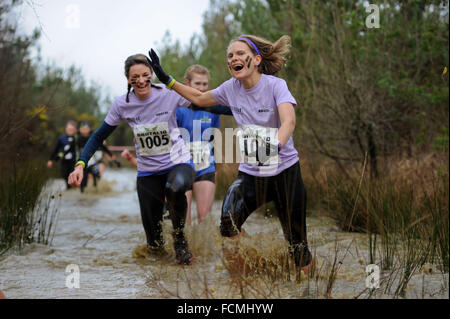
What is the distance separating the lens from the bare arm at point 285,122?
12.5 ft

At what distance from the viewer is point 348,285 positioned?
422 centimetres

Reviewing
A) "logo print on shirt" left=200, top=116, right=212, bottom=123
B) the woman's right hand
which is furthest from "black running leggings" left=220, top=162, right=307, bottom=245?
"logo print on shirt" left=200, top=116, right=212, bottom=123

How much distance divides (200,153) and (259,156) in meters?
2.51

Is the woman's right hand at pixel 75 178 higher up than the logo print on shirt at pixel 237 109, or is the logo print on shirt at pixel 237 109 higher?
the logo print on shirt at pixel 237 109

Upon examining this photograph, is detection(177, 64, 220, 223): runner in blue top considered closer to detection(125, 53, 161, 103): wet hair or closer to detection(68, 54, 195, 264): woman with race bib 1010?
detection(68, 54, 195, 264): woman with race bib 1010

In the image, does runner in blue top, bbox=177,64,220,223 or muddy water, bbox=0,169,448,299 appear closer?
muddy water, bbox=0,169,448,299

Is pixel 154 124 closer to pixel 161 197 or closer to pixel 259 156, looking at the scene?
pixel 161 197

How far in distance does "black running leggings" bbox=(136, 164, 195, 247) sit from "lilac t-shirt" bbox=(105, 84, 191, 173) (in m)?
0.13

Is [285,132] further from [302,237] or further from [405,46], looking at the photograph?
[405,46]

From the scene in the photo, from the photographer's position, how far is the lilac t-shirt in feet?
17.5

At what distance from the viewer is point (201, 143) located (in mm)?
6699

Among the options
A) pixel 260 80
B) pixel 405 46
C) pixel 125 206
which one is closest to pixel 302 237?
pixel 260 80

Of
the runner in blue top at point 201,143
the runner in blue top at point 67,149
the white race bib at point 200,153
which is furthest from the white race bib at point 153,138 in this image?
the runner in blue top at point 67,149

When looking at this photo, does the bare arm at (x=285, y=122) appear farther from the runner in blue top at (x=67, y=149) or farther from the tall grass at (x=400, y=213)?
the runner in blue top at (x=67, y=149)
